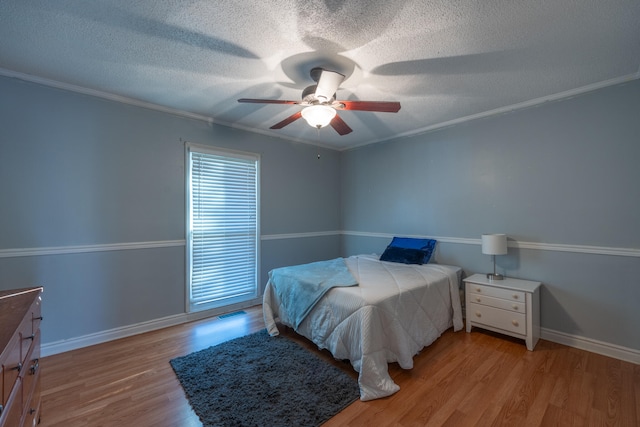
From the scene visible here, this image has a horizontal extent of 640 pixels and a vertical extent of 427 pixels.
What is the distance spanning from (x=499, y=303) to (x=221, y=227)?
10.7 feet

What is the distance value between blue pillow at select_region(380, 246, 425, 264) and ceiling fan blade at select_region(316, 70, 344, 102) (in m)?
2.21

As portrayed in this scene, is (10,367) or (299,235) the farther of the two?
(299,235)

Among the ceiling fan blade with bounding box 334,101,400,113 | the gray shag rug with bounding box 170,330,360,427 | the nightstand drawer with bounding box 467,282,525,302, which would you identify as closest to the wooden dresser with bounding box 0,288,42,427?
the gray shag rug with bounding box 170,330,360,427

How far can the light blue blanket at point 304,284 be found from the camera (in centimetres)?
248

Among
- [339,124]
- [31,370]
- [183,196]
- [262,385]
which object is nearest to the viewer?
[31,370]

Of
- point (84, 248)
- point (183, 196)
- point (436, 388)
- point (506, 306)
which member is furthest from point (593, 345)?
point (84, 248)

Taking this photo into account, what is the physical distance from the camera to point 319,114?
215cm

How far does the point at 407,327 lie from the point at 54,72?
3.69 m

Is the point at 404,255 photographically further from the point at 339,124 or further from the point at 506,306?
the point at 339,124

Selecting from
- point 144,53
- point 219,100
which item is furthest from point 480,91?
point 144,53

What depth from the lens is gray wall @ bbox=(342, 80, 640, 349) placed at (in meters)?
2.39

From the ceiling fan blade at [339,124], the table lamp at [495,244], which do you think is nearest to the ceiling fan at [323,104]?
the ceiling fan blade at [339,124]

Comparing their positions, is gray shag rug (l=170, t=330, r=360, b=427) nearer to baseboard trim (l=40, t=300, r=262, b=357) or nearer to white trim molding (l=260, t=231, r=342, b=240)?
baseboard trim (l=40, t=300, r=262, b=357)

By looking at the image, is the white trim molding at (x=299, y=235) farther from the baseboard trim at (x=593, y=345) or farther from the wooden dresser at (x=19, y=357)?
the baseboard trim at (x=593, y=345)
